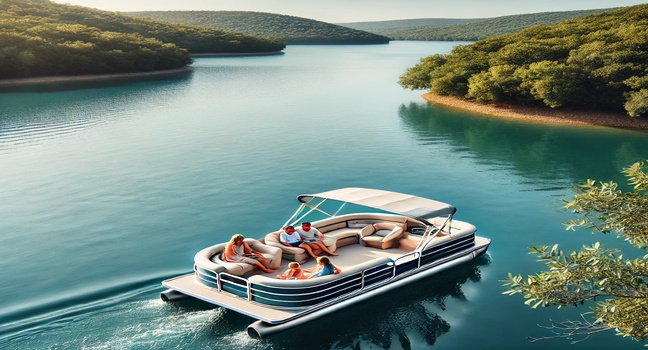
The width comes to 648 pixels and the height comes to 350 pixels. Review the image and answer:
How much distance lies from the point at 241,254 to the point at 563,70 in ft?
132

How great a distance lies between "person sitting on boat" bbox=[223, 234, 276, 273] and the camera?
50.9ft

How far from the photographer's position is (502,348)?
45.0 ft

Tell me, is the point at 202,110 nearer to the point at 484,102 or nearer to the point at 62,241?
the point at 484,102

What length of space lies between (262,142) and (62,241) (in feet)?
67.4

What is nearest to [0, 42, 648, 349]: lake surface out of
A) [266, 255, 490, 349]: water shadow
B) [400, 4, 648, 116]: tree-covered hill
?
[266, 255, 490, 349]: water shadow

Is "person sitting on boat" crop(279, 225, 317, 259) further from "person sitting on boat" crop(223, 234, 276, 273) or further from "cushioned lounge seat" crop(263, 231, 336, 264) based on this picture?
"person sitting on boat" crop(223, 234, 276, 273)

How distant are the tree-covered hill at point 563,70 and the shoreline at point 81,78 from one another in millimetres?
48778

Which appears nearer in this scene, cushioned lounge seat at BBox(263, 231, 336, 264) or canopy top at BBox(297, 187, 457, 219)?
cushioned lounge seat at BBox(263, 231, 336, 264)

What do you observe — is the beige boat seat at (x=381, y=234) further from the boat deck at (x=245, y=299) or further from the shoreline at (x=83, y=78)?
the shoreline at (x=83, y=78)

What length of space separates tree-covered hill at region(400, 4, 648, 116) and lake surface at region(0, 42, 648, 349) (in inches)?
135

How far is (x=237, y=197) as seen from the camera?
1039 inches

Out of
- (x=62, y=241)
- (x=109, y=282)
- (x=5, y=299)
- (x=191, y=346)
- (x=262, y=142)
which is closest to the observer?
(x=191, y=346)

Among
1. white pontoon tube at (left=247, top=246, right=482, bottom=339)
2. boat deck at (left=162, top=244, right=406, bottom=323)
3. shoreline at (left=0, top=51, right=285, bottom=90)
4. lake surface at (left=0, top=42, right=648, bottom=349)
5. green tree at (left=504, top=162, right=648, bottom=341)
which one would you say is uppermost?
green tree at (left=504, top=162, right=648, bottom=341)

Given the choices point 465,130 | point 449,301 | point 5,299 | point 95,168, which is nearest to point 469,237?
point 449,301
